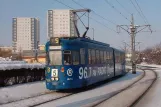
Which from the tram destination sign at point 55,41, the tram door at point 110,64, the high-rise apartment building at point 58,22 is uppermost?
the high-rise apartment building at point 58,22

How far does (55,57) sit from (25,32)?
157m

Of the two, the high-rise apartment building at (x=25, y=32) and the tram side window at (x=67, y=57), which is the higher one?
the high-rise apartment building at (x=25, y=32)

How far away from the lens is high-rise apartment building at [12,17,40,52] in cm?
17382

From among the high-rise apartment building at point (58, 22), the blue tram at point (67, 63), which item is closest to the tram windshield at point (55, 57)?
the blue tram at point (67, 63)

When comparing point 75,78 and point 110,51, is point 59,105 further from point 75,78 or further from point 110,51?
point 110,51

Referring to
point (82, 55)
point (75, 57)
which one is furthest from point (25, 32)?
point (75, 57)

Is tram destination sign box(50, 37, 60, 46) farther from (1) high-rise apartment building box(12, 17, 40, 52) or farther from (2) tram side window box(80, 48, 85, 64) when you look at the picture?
(1) high-rise apartment building box(12, 17, 40, 52)

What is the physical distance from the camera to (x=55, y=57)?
1952 centimetres

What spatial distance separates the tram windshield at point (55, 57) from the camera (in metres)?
19.4

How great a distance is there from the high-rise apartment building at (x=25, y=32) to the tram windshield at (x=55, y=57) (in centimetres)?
15527

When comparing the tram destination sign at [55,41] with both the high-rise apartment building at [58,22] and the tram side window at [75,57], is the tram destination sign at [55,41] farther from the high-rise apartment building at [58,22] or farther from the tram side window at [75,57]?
the high-rise apartment building at [58,22]

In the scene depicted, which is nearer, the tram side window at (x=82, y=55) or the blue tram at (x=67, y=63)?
the blue tram at (x=67, y=63)

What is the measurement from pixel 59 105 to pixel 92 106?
1.49 meters

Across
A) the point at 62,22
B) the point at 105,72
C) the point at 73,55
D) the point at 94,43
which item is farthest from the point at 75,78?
the point at 62,22
